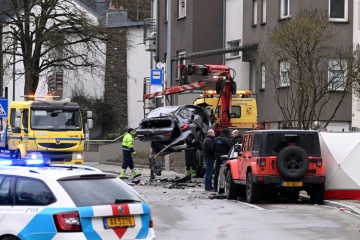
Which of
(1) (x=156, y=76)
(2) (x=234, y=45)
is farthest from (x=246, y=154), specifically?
(2) (x=234, y=45)

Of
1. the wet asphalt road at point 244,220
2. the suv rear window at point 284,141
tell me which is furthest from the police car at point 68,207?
the suv rear window at point 284,141

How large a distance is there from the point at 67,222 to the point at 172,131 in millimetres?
17765

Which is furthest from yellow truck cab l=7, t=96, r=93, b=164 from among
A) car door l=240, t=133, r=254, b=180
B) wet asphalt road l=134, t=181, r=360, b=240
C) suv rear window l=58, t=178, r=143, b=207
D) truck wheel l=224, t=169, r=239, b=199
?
suv rear window l=58, t=178, r=143, b=207

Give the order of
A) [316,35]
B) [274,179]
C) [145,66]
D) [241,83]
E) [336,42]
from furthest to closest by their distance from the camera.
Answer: [145,66] < [241,83] < [336,42] < [316,35] < [274,179]

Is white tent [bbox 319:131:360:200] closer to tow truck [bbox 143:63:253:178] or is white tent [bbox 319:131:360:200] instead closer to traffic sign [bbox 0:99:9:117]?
tow truck [bbox 143:63:253:178]

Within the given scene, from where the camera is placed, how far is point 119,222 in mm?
9922

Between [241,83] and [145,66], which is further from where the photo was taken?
[145,66]

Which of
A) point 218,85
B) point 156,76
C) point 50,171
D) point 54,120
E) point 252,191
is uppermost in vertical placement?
point 156,76

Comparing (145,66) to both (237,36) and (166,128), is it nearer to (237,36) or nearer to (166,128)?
(237,36)

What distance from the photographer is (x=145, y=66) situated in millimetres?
58438

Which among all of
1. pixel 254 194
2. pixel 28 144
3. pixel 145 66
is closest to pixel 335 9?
pixel 28 144

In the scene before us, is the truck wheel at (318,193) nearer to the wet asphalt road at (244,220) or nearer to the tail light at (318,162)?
the wet asphalt road at (244,220)

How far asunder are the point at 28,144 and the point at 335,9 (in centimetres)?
1451

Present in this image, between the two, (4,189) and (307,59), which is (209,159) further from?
(4,189)
